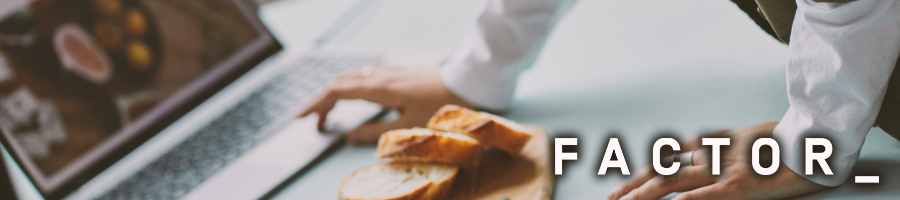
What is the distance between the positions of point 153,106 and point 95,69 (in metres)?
0.08

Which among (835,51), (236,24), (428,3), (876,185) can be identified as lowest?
(876,185)

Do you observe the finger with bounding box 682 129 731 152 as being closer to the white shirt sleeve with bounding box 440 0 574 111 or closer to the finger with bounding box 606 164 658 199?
the finger with bounding box 606 164 658 199

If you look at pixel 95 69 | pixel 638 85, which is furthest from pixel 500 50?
pixel 95 69

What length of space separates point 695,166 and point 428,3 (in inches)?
34.5

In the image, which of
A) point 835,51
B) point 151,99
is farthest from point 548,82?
point 151,99

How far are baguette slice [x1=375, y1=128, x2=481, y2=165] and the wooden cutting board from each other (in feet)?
0.07

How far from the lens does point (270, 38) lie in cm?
99

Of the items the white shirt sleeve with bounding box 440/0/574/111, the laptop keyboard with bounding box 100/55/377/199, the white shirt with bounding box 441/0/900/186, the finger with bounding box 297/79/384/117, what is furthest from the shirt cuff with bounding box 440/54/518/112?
the white shirt with bounding box 441/0/900/186

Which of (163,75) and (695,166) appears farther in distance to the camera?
(163,75)

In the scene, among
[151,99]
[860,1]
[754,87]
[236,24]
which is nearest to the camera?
[860,1]

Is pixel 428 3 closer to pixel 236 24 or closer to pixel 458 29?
pixel 458 29

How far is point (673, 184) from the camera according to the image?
501 millimetres

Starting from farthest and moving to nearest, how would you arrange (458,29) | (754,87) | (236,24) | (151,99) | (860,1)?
(458,29), (236,24), (151,99), (754,87), (860,1)

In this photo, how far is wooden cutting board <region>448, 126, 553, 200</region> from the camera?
21.7 inches
